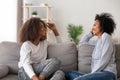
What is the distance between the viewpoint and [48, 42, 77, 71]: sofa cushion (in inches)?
103

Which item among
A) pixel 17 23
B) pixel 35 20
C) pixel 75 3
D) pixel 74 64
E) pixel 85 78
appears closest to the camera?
pixel 85 78

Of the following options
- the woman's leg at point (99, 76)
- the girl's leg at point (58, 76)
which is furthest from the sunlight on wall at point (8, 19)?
the woman's leg at point (99, 76)

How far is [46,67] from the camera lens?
2.31 m

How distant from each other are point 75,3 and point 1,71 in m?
3.54

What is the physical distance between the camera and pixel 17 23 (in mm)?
4898

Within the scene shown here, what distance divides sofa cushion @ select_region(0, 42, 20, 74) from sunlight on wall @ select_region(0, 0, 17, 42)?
2.30 m

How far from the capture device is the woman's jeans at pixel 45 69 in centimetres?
228

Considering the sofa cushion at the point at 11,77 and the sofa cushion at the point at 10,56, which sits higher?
the sofa cushion at the point at 10,56

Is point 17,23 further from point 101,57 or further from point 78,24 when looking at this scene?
point 101,57

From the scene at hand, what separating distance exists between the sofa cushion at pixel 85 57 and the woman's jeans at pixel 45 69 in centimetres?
35

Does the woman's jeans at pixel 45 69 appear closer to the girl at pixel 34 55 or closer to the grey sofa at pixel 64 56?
the girl at pixel 34 55

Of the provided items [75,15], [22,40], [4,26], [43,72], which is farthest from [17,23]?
[43,72]

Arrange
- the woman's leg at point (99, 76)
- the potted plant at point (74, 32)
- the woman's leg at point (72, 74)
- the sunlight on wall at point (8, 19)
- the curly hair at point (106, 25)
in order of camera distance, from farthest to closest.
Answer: the potted plant at point (74, 32) < the sunlight on wall at point (8, 19) < the curly hair at point (106, 25) < the woman's leg at point (72, 74) < the woman's leg at point (99, 76)

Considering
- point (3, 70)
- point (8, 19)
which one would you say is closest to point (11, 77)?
point (3, 70)
